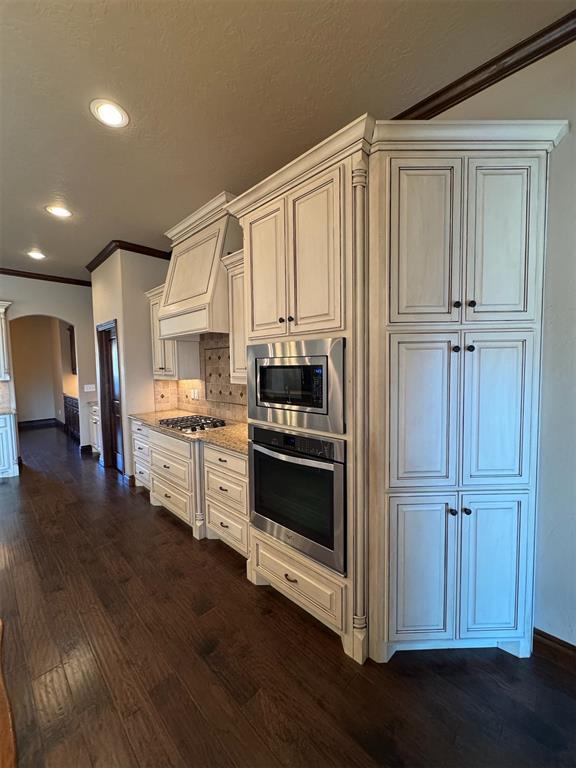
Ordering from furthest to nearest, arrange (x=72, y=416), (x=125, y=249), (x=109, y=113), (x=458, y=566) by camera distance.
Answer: (x=72, y=416) → (x=125, y=249) → (x=109, y=113) → (x=458, y=566)

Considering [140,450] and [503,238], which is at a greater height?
[503,238]

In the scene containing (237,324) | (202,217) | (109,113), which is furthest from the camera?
(202,217)

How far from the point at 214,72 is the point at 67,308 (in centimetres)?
528

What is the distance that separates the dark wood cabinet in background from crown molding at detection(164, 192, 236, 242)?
4.28 m

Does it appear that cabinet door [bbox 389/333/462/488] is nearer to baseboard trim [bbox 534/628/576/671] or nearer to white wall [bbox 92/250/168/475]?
baseboard trim [bbox 534/628/576/671]

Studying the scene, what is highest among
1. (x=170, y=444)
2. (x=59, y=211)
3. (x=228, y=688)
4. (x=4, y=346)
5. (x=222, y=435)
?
(x=59, y=211)

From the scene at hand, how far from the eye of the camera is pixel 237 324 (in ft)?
9.41

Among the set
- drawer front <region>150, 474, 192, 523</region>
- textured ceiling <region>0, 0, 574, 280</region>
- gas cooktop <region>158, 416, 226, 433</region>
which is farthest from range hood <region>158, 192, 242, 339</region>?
drawer front <region>150, 474, 192, 523</region>

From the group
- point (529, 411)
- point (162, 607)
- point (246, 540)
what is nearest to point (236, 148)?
point (529, 411)

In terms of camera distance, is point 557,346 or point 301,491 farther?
point 301,491

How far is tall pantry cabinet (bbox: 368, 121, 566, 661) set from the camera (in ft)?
5.12

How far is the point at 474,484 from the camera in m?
1.66

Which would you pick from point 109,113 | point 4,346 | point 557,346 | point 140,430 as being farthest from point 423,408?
point 4,346

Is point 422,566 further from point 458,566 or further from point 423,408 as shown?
point 423,408
